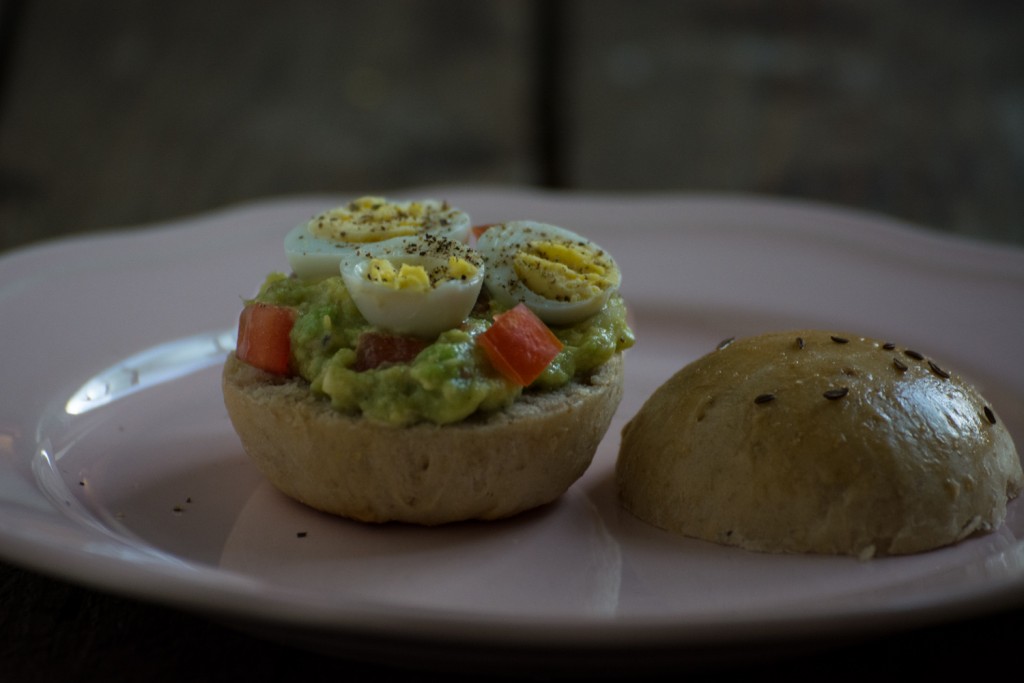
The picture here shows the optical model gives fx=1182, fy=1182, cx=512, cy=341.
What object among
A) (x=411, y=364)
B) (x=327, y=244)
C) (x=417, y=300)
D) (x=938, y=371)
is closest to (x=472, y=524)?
(x=411, y=364)

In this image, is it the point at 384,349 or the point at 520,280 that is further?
the point at 520,280

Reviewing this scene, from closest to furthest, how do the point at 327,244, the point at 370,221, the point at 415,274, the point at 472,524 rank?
the point at 415,274, the point at 472,524, the point at 327,244, the point at 370,221

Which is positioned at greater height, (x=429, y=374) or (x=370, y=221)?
(x=370, y=221)

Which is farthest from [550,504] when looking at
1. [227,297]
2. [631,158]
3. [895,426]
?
[631,158]

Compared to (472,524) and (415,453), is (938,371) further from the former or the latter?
(415,453)

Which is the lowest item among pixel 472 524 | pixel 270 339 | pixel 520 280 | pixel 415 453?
pixel 472 524

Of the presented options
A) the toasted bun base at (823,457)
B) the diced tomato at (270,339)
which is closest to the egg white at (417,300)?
the diced tomato at (270,339)
